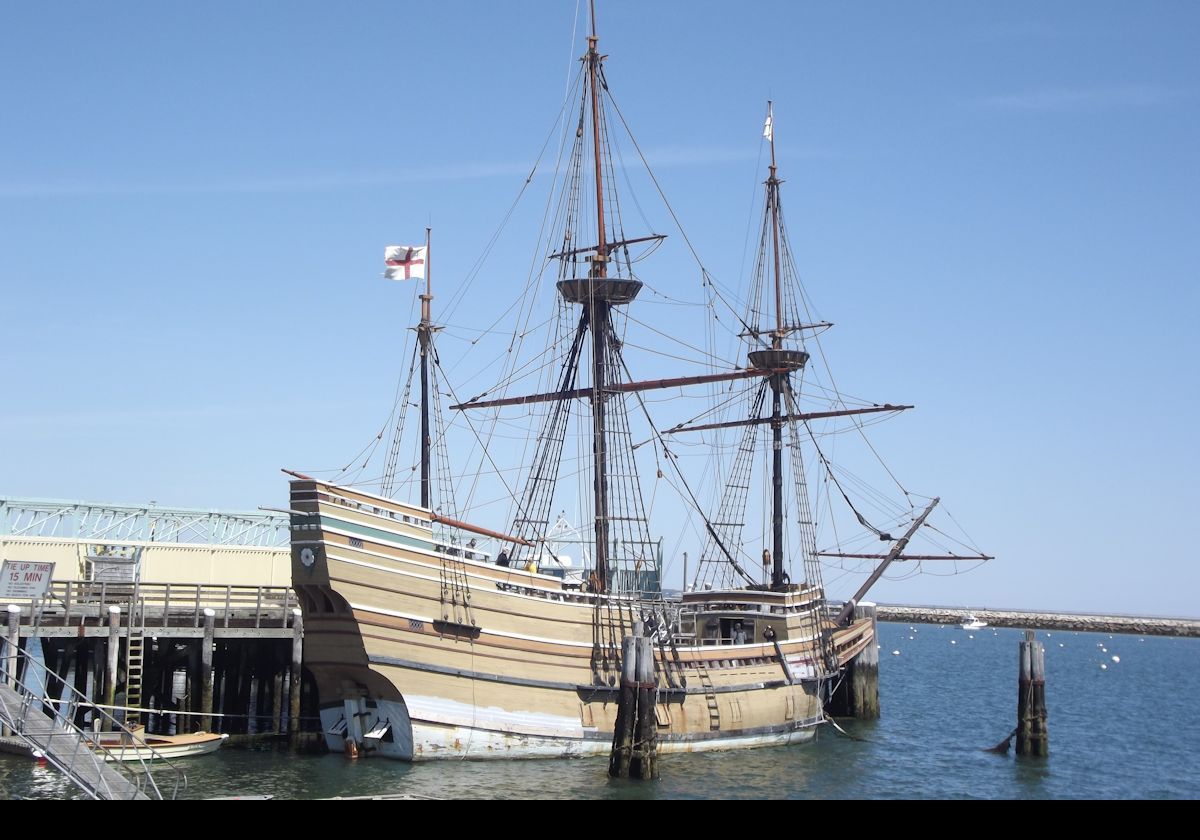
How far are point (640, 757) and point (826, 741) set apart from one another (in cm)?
1550

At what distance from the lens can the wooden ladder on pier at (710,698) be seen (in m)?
37.0

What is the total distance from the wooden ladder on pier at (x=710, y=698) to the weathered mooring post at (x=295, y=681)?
1220 centimetres

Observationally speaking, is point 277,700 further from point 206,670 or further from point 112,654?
point 112,654

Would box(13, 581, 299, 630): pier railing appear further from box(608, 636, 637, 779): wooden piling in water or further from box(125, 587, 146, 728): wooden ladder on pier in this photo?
box(608, 636, 637, 779): wooden piling in water

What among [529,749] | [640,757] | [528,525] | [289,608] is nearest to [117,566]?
[289,608]

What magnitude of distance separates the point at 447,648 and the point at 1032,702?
19.2m

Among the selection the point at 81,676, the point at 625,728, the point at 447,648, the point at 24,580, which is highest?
the point at 24,580

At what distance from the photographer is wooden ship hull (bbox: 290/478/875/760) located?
29.9 m

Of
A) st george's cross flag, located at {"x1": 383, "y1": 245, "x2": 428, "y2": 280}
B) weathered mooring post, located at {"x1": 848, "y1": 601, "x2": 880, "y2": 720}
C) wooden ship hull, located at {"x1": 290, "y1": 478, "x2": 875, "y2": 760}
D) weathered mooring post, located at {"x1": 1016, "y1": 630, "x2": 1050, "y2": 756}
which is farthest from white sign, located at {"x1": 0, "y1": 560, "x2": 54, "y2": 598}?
weathered mooring post, located at {"x1": 848, "y1": 601, "x2": 880, "y2": 720}

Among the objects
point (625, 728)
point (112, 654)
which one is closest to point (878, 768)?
→ point (625, 728)

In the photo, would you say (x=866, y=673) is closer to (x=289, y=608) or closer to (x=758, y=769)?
(x=758, y=769)

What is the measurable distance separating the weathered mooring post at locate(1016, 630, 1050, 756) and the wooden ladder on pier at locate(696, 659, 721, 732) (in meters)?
9.58

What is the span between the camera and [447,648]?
102 ft

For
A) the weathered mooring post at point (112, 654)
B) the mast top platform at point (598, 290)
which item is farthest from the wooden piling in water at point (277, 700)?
the mast top platform at point (598, 290)
